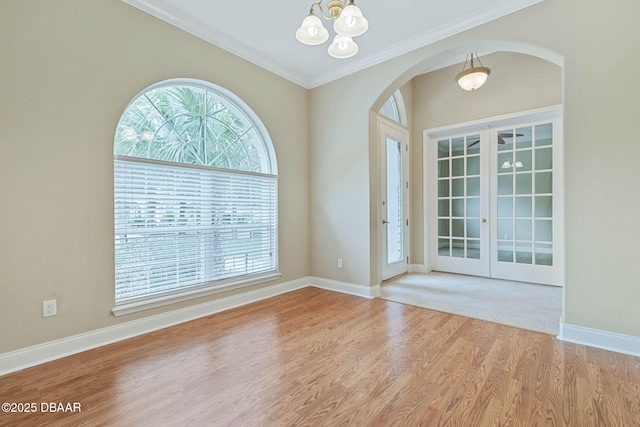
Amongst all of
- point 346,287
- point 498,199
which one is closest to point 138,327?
point 346,287

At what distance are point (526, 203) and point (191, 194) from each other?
4534 millimetres

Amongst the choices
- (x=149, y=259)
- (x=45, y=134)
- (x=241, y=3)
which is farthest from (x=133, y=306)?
(x=241, y=3)

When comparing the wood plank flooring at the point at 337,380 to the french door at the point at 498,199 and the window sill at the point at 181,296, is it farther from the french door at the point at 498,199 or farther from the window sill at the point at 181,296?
the french door at the point at 498,199

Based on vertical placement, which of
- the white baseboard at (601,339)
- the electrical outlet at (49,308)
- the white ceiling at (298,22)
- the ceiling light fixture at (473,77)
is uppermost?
the white ceiling at (298,22)

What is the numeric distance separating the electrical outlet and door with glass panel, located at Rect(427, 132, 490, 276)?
4.89m

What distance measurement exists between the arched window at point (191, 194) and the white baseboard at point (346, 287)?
730 mm

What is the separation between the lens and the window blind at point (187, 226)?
256cm

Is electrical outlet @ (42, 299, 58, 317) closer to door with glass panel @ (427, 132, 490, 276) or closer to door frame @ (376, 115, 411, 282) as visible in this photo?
door frame @ (376, 115, 411, 282)

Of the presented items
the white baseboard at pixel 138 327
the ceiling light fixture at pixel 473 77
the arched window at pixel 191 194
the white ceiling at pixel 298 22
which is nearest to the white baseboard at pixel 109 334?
the white baseboard at pixel 138 327

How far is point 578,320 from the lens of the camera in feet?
7.71

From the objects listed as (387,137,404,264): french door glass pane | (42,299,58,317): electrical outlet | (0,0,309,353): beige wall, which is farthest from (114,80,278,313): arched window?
(387,137,404,264): french door glass pane

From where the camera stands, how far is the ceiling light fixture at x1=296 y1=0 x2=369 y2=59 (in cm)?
183

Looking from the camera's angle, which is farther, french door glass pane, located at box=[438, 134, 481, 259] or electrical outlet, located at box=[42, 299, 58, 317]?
french door glass pane, located at box=[438, 134, 481, 259]

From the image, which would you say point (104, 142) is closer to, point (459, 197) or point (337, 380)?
point (337, 380)
